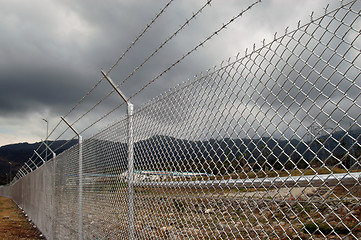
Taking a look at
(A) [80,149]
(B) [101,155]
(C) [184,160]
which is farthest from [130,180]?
(A) [80,149]

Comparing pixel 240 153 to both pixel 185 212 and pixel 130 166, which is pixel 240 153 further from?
pixel 130 166

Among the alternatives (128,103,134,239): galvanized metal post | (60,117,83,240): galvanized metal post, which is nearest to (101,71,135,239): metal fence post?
(128,103,134,239): galvanized metal post

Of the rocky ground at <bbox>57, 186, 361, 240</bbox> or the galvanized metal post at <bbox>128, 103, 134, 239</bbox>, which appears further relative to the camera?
the galvanized metal post at <bbox>128, 103, 134, 239</bbox>

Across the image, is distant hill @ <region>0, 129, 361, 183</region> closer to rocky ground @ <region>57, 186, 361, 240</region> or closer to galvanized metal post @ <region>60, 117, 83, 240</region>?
rocky ground @ <region>57, 186, 361, 240</region>

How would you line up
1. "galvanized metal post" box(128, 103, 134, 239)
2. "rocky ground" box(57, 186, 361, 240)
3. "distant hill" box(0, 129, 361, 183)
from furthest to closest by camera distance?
"galvanized metal post" box(128, 103, 134, 239)
"rocky ground" box(57, 186, 361, 240)
"distant hill" box(0, 129, 361, 183)

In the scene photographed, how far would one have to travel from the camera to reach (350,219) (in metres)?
5.23

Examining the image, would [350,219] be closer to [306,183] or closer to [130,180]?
[130,180]

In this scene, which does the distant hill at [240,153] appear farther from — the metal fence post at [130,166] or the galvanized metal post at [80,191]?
the galvanized metal post at [80,191]

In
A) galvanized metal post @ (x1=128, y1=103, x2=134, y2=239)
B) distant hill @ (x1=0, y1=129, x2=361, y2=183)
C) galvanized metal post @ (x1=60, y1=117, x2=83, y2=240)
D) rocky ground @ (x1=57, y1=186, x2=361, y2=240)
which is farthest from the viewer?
galvanized metal post @ (x1=60, y1=117, x2=83, y2=240)

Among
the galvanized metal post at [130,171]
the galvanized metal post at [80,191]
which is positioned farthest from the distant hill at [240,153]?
the galvanized metal post at [80,191]

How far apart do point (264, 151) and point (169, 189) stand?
1.30m

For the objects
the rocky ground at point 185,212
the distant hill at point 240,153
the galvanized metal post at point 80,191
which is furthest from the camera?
the galvanized metal post at point 80,191

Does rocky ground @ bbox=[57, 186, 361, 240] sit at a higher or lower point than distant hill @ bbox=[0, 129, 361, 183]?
lower

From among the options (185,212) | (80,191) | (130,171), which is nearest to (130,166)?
(130,171)
